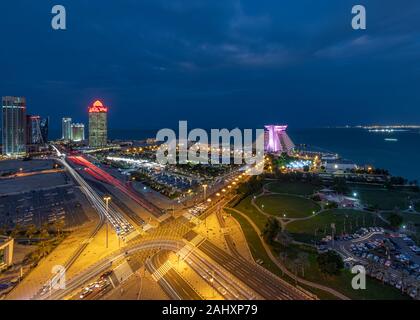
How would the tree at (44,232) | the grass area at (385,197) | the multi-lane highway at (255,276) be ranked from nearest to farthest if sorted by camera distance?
the multi-lane highway at (255,276), the tree at (44,232), the grass area at (385,197)

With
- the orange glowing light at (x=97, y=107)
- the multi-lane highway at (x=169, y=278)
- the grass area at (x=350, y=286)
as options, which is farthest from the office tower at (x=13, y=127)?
the grass area at (x=350, y=286)

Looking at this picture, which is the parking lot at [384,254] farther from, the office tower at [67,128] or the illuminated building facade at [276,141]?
the office tower at [67,128]

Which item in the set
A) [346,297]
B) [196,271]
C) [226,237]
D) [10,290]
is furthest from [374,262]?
[10,290]

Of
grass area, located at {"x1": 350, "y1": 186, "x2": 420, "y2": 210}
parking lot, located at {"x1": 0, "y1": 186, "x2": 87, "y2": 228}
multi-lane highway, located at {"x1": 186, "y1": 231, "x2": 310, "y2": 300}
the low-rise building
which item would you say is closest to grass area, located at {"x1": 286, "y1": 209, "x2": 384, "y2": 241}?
grass area, located at {"x1": 350, "y1": 186, "x2": 420, "y2": 210}

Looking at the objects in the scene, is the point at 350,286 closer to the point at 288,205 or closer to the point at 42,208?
the point at 288,205

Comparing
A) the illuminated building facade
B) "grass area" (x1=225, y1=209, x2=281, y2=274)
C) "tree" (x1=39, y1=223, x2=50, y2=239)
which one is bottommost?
"grass area" (x1=225, y1=209, x2=281, y2=274)

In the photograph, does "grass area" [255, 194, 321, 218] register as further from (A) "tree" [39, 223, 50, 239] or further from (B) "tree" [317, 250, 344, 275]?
(A) "tree" [39, 223, 50, 239]

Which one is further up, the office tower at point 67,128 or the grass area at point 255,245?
the office tower at point 67,128
